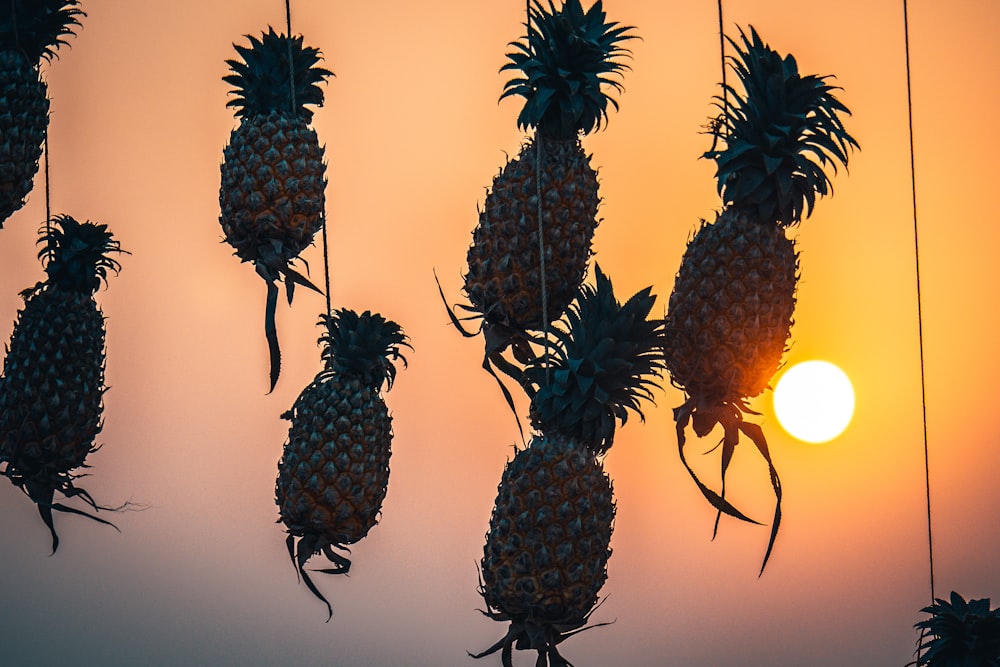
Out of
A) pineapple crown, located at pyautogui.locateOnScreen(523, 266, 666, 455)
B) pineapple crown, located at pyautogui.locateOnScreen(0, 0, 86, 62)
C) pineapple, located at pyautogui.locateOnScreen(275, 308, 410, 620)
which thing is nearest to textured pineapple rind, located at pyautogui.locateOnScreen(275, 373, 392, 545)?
pineapple, located at pyautogui.locateOnScreen(275, 308, 410, 620)

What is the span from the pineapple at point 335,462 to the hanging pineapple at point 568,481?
1.47 ft

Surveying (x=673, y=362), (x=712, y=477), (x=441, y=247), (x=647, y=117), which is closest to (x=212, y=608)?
(x=441, y=247)

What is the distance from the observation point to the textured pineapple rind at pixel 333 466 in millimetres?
2869

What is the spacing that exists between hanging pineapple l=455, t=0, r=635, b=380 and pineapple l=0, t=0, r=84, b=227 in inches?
47.1

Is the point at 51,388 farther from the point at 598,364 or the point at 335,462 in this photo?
the point at 598,364

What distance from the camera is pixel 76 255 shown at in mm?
3357

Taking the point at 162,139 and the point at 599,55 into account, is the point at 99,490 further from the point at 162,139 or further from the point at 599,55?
the point at 599,55

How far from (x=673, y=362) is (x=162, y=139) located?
3159mm

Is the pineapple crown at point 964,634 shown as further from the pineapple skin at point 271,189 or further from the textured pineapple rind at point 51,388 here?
the textured pineapple rind at point 51,388

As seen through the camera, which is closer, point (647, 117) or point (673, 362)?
point (673, 362)

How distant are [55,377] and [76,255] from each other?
37 centimetres

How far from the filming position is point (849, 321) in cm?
508

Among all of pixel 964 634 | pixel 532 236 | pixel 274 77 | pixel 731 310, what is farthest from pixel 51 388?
pixel 964 634

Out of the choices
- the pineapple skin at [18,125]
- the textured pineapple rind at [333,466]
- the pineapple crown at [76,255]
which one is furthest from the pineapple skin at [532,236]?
the pineapple crown at [76,255]
